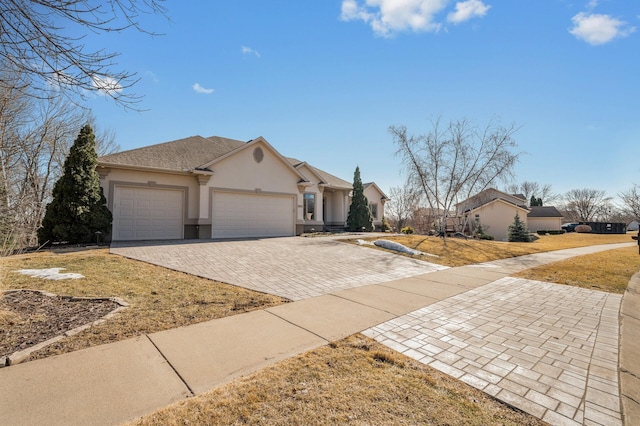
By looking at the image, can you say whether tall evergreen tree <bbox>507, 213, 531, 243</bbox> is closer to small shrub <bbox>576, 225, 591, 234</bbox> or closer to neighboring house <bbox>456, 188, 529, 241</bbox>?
neighboring house <bbox>456, 188, 529, 241</bbox>

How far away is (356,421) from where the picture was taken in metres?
2.10

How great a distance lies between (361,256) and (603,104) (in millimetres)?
13871

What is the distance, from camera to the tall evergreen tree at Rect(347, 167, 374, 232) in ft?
74.0

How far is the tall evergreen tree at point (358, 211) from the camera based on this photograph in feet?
74.0

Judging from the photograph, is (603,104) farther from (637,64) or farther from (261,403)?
(261,403)

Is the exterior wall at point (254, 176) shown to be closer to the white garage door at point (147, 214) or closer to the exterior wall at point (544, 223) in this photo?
the white garage door at point (147, 214)

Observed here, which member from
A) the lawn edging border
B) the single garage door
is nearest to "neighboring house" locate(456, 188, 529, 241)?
the single garage door

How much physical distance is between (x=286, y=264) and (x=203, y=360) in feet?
18.7

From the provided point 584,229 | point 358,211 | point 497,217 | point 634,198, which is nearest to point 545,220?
point 584,229

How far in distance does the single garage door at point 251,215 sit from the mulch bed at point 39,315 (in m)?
9.76

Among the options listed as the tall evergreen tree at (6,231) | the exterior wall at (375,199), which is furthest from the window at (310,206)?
the tall evergreen tree at (6,231)

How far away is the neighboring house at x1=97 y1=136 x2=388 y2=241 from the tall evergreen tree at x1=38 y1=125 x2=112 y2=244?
62cm

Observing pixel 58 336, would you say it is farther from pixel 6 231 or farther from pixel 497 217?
pixel 497 217

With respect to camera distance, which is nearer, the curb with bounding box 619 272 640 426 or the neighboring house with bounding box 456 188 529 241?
the curb with bounding box 619 272 640 426
